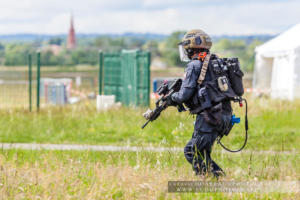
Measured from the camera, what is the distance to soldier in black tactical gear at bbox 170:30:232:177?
638 cm

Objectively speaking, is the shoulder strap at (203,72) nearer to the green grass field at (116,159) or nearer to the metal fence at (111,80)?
the green grass field at (116,159)

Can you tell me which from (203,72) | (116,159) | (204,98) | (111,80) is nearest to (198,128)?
(204,98)

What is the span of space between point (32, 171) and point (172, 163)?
178cm

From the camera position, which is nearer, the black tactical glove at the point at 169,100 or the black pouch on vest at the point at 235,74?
the black pouch on vest at the point at 235,74

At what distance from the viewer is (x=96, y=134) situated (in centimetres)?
1211

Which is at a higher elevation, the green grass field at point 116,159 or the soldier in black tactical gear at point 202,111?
the soldier in black tactical gear at point 202,111

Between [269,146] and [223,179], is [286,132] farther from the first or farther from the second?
[223,179]

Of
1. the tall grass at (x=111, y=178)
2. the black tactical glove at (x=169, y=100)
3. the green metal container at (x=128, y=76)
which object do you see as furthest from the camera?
the green metal container at (x=128, y=76)

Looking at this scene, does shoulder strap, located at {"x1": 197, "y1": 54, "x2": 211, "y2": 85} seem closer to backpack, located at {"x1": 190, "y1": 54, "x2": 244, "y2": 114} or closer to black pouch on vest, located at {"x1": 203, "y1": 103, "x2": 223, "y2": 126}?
backpack, located at {"x1": 190, "y1": 54, "x2": 244, "y2": 114}

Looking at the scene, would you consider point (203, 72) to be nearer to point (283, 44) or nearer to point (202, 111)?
point (202, 111)

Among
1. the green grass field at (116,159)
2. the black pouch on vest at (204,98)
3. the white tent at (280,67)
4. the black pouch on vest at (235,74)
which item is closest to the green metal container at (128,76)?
the green grass field at (116,159)

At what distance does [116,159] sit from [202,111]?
5.68 feet

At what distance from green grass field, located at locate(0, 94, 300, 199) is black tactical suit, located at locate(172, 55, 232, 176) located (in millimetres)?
236

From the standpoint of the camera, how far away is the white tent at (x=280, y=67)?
779 inches
